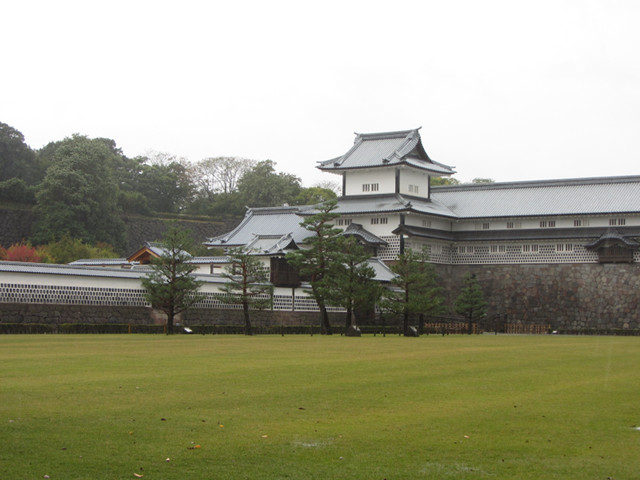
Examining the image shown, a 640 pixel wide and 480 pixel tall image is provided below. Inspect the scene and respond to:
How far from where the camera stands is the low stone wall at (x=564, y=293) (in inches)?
2365

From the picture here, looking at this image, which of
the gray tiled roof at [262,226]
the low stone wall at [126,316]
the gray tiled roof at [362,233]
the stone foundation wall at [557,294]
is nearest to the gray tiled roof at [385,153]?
the gray tiled roof at [362,233]

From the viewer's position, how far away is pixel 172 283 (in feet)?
137

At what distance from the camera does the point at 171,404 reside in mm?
13164

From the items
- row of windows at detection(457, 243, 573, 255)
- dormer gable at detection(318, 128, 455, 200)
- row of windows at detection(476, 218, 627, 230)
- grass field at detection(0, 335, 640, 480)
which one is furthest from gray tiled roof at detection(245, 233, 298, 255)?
grass field at detection(0, 335, 640, 480)

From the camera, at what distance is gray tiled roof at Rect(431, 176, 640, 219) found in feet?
203

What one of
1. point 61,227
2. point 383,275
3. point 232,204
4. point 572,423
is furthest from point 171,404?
point 232,204

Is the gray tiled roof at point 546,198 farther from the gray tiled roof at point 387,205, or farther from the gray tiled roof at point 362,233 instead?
the gray tiled roof at point 362,233

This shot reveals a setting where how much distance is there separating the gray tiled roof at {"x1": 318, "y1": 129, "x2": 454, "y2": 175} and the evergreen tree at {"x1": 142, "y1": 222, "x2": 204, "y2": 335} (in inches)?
979

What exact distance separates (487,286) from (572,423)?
176 ft

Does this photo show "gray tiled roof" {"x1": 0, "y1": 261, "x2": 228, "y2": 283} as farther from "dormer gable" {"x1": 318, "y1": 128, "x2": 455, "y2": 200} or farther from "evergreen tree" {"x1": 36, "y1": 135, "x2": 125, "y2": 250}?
"evergreen tree" {"x1": 36, "y1": 135, "x2": 125, "y2": 250}

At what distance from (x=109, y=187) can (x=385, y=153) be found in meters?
29.0

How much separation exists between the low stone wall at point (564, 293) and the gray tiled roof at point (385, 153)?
8.28 meters

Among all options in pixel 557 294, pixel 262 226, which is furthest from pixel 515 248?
pixel 262 226

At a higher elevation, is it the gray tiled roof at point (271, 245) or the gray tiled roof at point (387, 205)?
the gray tiled roof at point (387, 205)
